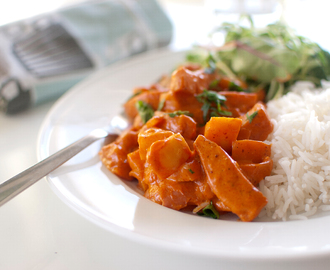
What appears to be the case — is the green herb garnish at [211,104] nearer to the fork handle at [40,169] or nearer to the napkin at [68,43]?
the fork handle at [40,169]

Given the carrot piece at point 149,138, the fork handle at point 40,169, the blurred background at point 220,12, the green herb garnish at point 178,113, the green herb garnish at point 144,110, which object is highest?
the fork handle at point 40,169

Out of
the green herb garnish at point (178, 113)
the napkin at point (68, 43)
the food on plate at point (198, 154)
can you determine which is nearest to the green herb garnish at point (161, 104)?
the food on plate at point (198, 154)

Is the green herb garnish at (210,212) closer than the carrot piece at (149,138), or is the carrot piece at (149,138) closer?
the green herb garnish at (210,212)

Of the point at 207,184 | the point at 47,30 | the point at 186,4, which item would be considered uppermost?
the point at 47,30

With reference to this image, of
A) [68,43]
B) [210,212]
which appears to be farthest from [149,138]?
[68,43]

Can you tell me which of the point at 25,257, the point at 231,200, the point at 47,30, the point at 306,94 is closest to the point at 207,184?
the point at 231,200

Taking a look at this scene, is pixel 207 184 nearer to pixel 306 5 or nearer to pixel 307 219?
pixel 307 219

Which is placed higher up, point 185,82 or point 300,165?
point 185,82

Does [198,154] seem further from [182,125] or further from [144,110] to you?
[144,110]
